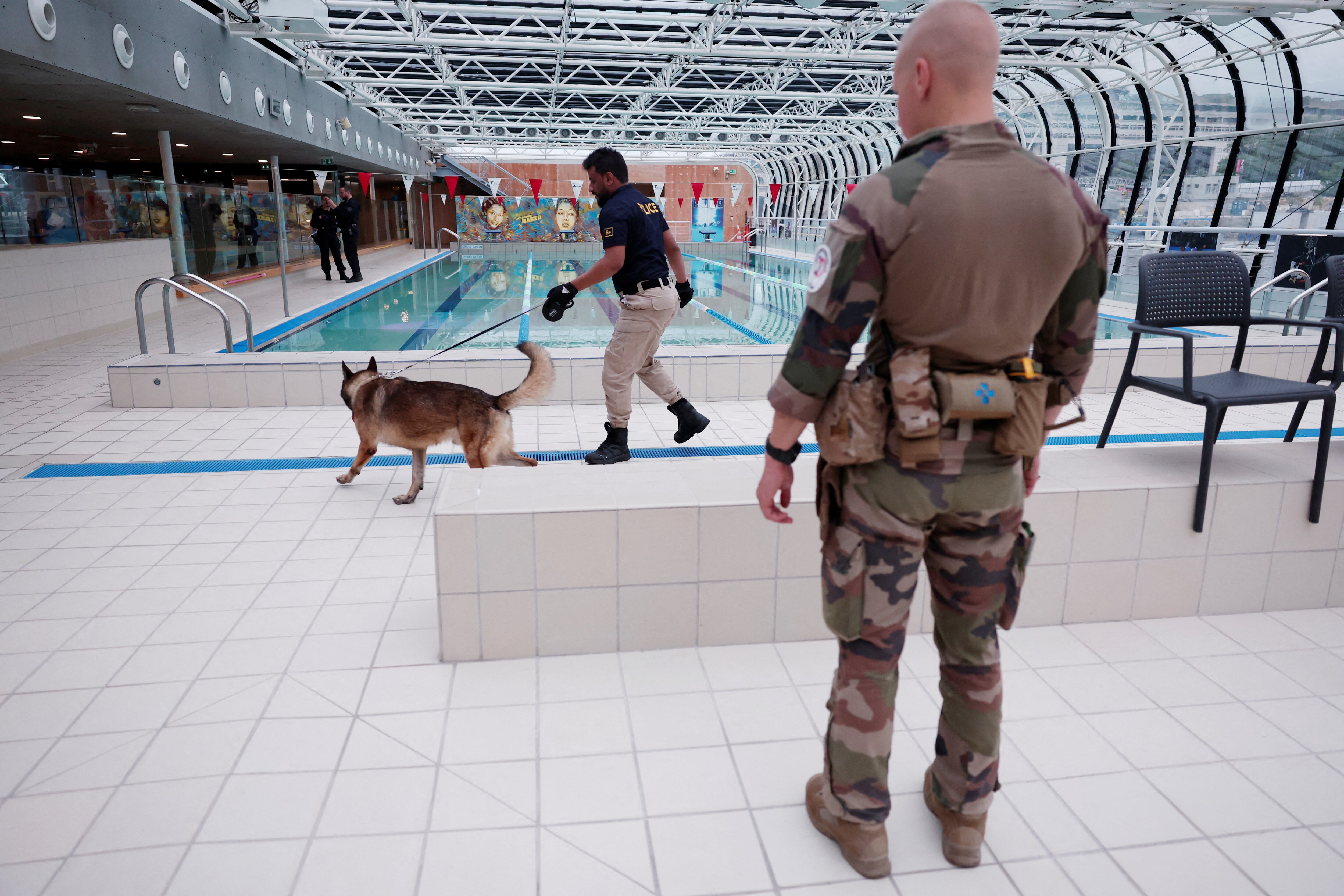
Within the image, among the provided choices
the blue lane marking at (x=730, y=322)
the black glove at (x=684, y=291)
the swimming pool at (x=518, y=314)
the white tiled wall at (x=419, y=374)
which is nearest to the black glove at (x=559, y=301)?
the black glove at (x=684, y=291)

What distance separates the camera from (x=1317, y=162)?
1083 centimetres

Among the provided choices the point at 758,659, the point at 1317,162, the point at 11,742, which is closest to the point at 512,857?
the point at 758,659

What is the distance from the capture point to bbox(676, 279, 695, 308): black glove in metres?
4.24

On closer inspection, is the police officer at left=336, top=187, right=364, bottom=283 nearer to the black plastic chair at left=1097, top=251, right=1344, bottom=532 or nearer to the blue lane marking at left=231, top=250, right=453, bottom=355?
the blue lane marking at left=231, top=250, right=453, bottom=355

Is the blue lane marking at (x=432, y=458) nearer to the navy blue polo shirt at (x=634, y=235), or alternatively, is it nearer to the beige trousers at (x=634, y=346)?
the beige trousers at (x=634, y=346)

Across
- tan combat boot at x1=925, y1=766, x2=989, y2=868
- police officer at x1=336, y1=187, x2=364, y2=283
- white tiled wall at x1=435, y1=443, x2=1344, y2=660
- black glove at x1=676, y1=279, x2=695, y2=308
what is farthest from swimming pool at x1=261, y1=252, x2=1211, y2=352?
tan combat boot at x1=925, y1=766, x2=989, y2=868

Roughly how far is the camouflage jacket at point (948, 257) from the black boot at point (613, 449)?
2.67 m

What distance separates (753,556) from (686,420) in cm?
197

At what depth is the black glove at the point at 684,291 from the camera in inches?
167

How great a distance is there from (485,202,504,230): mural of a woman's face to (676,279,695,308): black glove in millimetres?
24629

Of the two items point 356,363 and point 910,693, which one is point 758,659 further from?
point 356,363

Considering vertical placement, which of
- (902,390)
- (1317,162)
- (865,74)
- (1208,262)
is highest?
(865,74)

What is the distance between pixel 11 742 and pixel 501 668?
118 cm

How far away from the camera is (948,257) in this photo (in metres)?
1.30
